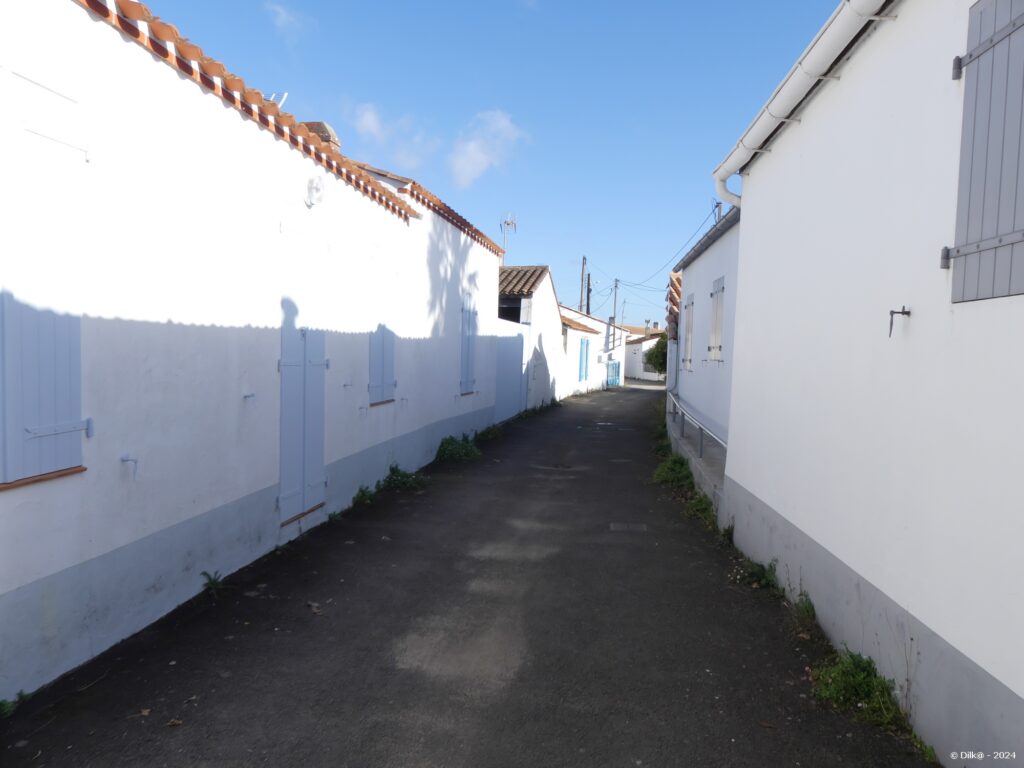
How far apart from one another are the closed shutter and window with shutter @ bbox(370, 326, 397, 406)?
647 centimetres

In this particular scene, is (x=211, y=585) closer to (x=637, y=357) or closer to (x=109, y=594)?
(x=109, y=594)

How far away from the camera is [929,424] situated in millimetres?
2977

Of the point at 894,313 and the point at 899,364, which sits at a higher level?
the point at 894,313

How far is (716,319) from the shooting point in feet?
32.2

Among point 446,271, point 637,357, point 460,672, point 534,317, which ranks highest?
point 446,271

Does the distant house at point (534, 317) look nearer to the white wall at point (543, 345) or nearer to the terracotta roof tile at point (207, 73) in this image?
the white wall at point (543, 345)

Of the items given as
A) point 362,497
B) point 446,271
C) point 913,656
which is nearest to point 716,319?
point 446,271

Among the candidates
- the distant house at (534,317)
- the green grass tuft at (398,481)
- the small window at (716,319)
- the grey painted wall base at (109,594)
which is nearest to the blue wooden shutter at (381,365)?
the green grass tuft at (398,481)

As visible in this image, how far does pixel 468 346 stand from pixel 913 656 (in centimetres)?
1035

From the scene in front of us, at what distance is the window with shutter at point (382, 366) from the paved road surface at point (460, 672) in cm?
222

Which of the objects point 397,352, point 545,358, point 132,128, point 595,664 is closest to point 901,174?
point 595,664

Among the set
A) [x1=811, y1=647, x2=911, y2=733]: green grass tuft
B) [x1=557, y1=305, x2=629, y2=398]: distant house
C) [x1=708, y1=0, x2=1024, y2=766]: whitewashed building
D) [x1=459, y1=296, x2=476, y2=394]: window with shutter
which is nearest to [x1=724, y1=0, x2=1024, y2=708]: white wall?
[x1=708, y1=0, x2=1024, y2=766]: whitewashed building

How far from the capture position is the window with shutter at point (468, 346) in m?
12.5

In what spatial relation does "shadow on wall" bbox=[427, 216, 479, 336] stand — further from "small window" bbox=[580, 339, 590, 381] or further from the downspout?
"small window" bbox=[580, 339, 590, 381]
